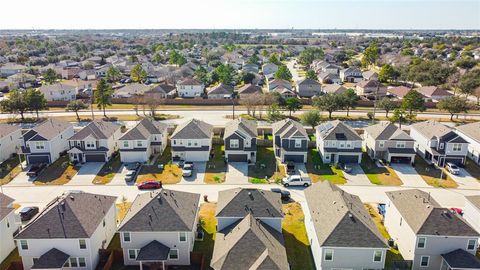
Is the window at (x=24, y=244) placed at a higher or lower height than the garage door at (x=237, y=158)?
higher

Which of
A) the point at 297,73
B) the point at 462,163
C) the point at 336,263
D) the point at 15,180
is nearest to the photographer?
the point at 336,263

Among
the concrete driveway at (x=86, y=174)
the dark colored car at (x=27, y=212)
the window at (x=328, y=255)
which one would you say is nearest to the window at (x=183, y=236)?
the window at (x=328, y=255)

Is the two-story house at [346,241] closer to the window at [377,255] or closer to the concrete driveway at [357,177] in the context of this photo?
the window at [377,255]

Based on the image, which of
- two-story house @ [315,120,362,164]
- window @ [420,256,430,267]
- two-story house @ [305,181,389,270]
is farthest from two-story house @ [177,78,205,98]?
window @ [420,256,430,267]

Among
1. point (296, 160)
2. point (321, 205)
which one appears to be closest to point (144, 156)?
point (296, 160)

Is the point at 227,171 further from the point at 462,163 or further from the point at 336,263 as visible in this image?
the point at 462,163

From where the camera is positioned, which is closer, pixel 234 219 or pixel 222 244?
pixel 222 244

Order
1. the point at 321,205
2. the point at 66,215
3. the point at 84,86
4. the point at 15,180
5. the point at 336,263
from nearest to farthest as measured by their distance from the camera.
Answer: the point at 336,263 → the point at 66,215 → the point at 321,205 → the point at 15,180 → the point at 84,86
